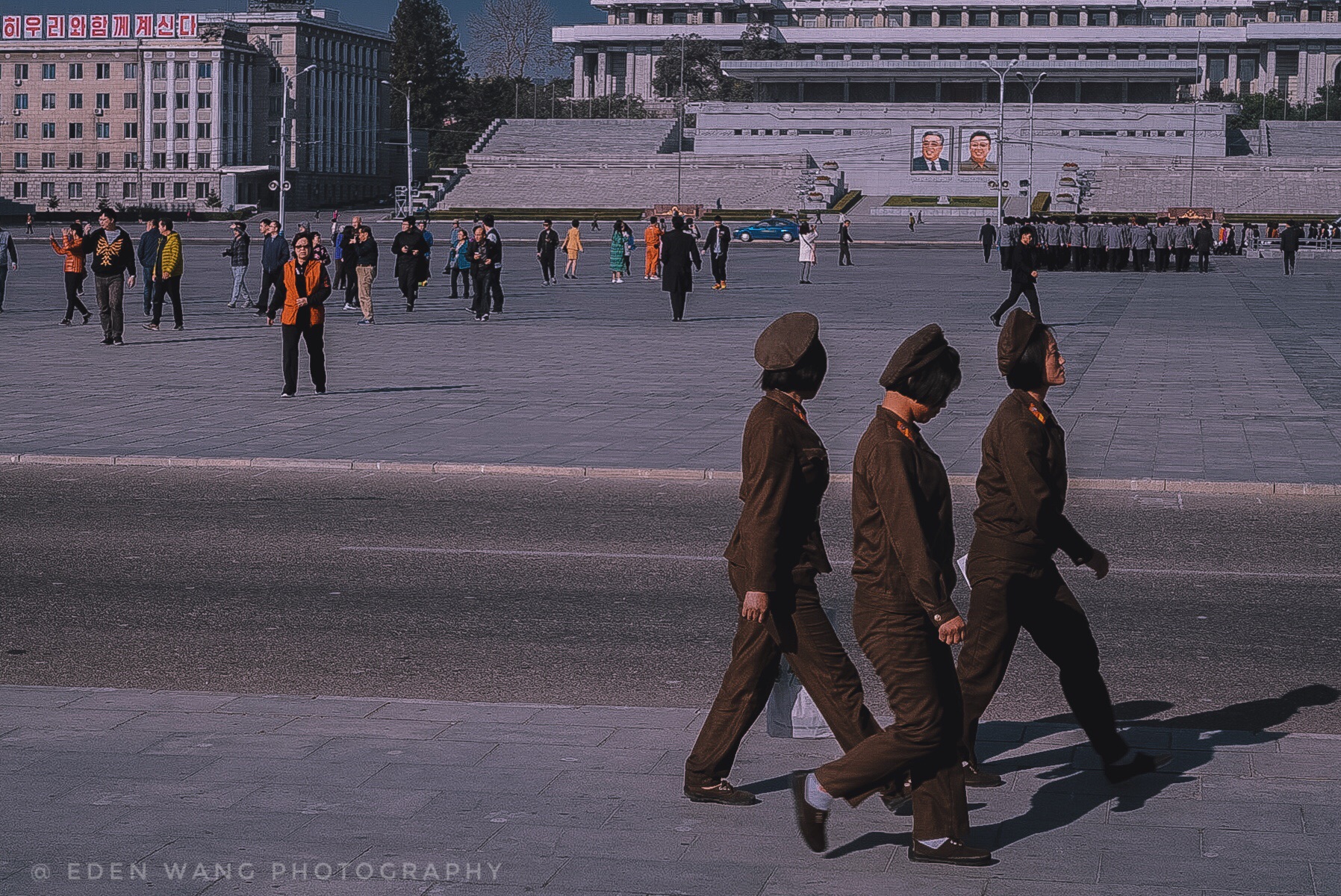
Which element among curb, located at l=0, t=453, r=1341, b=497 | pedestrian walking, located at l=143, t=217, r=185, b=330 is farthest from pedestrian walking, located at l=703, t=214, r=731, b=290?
curb, located at l=0, t=453, r=1341, b=497

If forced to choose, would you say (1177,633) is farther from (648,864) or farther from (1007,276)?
(1007,276)

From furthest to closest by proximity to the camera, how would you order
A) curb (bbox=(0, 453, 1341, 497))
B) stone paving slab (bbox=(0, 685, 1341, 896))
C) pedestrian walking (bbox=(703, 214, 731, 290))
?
1. pedestrian walking (bbox=(703, 214, 731, 290))
2. curb (bbox=(0, 453, 1341, 497))
3. stone paving slab (bbox=(0, 685, 1341, 896))

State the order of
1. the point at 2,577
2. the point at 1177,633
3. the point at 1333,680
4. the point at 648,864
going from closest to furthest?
the point at 648,864 → the point at 1333,680 → the point at 1177,633 → the point at 2,577

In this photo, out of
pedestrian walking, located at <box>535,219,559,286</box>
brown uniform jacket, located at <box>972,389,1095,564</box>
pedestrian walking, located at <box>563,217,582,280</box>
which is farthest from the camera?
pedestrian walking, located at <box>563,217,582,280</box>

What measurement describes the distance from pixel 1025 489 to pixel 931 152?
4303 inches

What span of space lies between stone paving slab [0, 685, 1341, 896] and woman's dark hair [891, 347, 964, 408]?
136 centimetres

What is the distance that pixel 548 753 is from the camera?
588 centimetres

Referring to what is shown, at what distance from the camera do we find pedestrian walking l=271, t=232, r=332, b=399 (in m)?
16.8

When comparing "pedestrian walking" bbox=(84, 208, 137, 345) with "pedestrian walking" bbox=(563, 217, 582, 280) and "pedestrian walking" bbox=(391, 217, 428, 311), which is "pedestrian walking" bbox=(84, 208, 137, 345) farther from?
"pedestrian walking" bbox=(563, 217, 582, 280)

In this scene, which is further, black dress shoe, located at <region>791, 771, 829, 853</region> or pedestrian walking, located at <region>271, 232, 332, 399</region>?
pedestrian walking, located at <region>271, 232, 332, 399</region>

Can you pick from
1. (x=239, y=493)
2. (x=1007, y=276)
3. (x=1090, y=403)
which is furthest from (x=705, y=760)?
(x=1007, y=276)

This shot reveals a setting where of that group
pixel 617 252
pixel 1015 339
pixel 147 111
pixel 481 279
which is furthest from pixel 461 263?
pixel 147 111

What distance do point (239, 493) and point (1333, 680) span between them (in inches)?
302

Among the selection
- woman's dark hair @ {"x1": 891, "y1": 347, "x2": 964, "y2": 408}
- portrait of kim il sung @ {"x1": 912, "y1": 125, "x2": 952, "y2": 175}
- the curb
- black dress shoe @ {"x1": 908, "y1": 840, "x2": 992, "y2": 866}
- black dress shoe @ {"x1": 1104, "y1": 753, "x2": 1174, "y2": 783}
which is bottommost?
black dress shoe @ {"x1": 908, "y1": 840, "x2": 992, "y2": 866}
